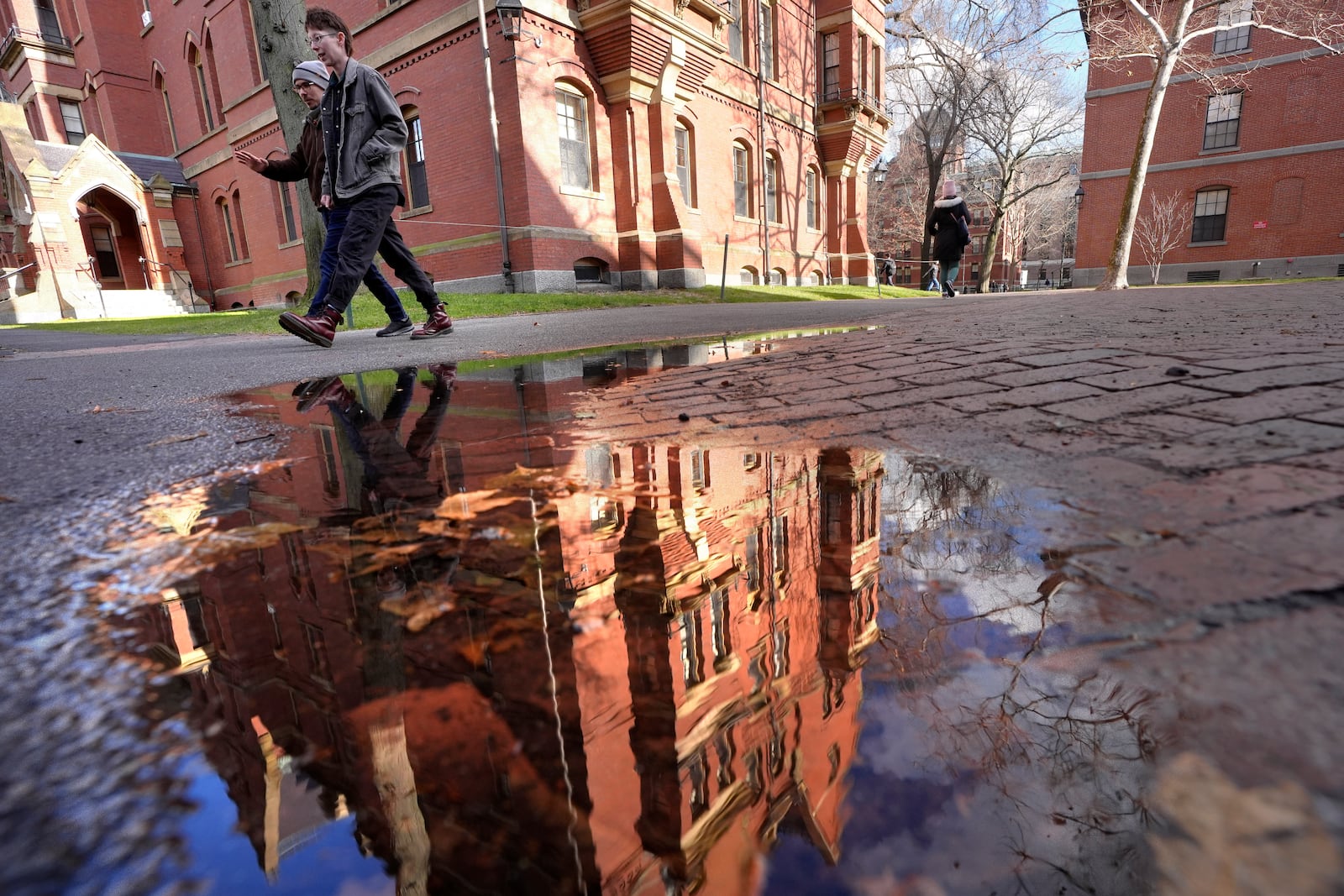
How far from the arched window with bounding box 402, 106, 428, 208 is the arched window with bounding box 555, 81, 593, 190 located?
10.6 feet

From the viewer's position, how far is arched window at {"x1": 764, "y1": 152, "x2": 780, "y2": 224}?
807 inches

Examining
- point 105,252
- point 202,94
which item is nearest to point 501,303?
point 202,94

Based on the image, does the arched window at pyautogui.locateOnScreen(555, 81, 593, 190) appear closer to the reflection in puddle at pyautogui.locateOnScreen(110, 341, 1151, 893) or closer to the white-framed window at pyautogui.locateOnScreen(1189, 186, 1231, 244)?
the reflection in puddle at pyautogui.locateOnScreen(110, 341, 1151, 893)

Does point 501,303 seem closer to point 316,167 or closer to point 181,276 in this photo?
point 316,167

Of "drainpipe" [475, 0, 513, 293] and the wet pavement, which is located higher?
"drainpipe" [475, 0, 513, 293]

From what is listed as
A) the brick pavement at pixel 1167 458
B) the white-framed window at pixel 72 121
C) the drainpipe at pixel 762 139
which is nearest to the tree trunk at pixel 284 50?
the brick pavement at pixel 1167 458

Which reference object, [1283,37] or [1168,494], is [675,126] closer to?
[1168,494]

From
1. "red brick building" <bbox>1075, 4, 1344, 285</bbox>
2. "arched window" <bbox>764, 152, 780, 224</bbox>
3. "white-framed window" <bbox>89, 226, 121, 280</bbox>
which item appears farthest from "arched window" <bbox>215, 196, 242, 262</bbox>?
"red brick building" <bbox>1075, 4, 1344, 285</bbox>

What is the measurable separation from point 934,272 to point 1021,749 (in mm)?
25263

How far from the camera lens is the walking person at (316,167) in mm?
5117

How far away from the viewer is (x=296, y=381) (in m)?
4.05

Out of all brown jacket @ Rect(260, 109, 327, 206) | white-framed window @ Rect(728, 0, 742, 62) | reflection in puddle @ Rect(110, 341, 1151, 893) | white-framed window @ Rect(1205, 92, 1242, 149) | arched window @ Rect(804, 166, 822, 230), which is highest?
white-framed window @ Rect(728, 0, 742, 62)

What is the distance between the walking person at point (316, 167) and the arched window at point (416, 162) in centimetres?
1018

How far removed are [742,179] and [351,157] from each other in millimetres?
16220
